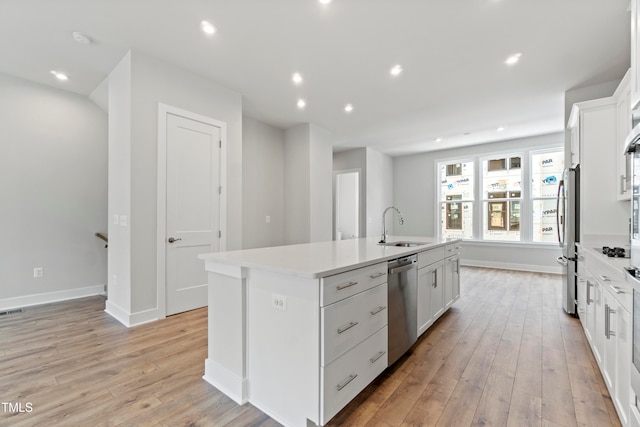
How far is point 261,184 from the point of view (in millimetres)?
5141

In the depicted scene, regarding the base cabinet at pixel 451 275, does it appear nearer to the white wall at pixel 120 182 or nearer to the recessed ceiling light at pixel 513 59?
the recessed ceiling light at pixel 513 59

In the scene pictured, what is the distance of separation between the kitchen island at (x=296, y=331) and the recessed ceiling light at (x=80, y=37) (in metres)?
2.66

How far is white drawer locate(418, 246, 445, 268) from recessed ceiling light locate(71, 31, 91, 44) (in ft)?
12.4

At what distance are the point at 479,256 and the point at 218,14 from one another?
6.84 meters

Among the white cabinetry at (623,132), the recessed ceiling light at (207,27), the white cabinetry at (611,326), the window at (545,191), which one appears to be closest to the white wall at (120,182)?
the recessed ceiling light at (207,27)

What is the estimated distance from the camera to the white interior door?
323 cm

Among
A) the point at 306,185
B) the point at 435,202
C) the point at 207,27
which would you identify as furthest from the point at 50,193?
the point at 435,202

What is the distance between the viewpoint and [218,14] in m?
2.42

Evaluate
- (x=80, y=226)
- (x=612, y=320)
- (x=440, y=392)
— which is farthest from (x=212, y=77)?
(x=612, y=320)

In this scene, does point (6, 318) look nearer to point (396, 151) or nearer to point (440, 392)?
point (440, 392)

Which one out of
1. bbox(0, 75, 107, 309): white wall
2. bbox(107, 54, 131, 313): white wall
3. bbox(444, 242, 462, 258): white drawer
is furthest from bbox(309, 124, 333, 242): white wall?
bbox(0, 75, 107, 309): white wall

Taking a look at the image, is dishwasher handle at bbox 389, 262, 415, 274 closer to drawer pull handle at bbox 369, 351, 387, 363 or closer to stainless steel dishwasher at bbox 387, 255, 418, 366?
stainless steel dishwasher at bbox 387, 255, 418, 366

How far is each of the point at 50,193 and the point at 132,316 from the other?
7.61 feet

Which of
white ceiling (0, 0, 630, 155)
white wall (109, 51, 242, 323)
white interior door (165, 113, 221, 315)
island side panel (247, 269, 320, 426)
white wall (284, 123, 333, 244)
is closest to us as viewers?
island side panel (247, 269, 320, 426)
